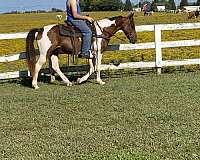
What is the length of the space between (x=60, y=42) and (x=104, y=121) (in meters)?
4.45

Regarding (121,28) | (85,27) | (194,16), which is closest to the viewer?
(85,27)

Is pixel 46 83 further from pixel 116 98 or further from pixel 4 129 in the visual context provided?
pixel 4 129

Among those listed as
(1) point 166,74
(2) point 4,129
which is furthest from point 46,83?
(2) point 4,129

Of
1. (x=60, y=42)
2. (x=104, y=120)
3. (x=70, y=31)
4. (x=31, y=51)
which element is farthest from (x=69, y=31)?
(x=104, y=120)

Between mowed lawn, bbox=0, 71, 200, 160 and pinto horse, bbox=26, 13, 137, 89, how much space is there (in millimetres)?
521

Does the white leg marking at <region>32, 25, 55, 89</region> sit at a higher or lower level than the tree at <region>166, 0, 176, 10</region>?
higher

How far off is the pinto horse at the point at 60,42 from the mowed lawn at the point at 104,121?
0.52 meters

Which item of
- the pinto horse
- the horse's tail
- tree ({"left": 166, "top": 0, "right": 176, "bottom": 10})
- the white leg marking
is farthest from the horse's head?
tree ({"left": 166, "top": 0, "right": 176, "bottom": 10})

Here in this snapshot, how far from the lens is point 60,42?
1195cm

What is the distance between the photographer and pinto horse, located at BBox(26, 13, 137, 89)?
11.8 metres

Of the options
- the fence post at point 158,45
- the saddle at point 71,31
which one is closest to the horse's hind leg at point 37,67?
the saddle at point 71,31

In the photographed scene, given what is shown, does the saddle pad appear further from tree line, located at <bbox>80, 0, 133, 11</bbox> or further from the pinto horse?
tree line, located at <bbox>80, 0, 133, 11</bbox>

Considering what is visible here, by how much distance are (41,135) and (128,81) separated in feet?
18.4

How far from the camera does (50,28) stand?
11.9 metres
